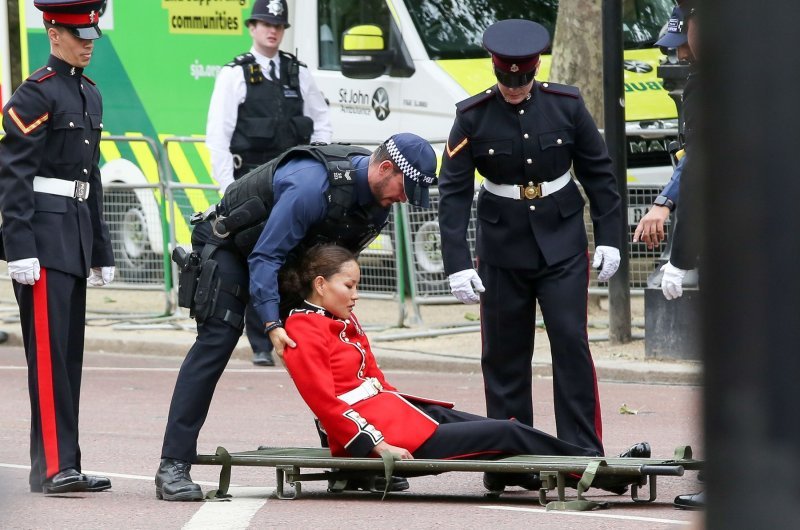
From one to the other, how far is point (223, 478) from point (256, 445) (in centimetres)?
158

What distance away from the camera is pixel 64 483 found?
17.8ft

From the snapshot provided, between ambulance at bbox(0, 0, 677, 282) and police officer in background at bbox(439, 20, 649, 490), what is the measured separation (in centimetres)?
492

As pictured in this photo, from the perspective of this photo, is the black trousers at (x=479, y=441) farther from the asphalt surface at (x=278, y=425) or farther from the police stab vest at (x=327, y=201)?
the police stab vest at (x=327, y=201)

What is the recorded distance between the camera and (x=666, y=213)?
5777 mm

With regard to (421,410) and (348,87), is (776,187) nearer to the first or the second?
(421,410)

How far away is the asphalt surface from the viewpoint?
494 centimetres

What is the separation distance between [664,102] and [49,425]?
681 centimetres

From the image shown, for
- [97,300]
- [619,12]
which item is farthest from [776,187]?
[97,300]

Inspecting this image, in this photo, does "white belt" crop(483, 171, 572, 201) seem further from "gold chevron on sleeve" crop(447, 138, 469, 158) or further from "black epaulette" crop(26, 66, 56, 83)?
"black epaulette" crop(26, 66, 56, 83)

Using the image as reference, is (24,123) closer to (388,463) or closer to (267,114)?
(388,463)

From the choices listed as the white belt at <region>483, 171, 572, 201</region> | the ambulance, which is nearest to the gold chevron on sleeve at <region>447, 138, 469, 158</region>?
the white belt at <region>483, 171, 572, 201</region>

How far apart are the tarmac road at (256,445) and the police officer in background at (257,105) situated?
111cm

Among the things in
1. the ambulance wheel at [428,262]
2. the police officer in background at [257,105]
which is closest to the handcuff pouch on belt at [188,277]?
the police officer in background at [257,105]

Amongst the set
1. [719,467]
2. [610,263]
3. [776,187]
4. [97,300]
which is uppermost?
[776,187]
